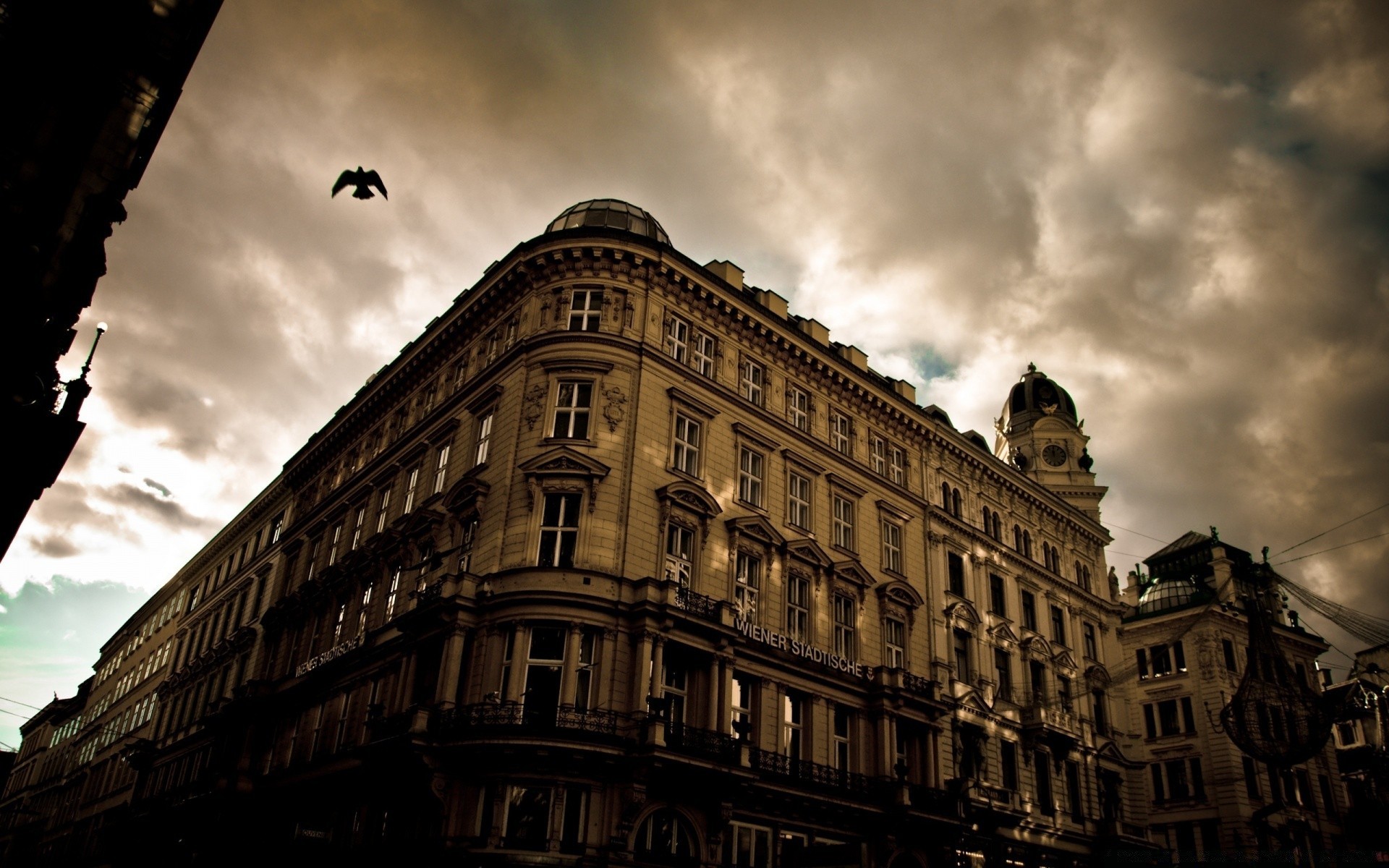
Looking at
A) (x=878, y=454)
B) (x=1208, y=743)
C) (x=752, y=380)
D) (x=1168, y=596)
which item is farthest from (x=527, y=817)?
(x=1168, y=596)

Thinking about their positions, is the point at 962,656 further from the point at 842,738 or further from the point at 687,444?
the point at 687,444

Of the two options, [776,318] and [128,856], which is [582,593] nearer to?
[776,318]

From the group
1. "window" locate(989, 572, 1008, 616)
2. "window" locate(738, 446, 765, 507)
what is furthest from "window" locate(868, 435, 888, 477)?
"window" locate(989, 572, 1008, 616)

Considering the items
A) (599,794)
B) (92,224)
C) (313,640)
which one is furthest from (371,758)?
(92,224)

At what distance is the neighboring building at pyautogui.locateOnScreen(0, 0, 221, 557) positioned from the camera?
16.5 m

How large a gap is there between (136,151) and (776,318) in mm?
24927

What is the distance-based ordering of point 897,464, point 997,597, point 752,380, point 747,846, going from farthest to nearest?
1. point 997,597
2. point 897,464
3. point 752,380
4. point 747,846

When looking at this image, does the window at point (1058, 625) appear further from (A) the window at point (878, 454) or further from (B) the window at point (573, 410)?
(B) the window at point (573, 410)

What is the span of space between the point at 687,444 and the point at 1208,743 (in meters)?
41.4

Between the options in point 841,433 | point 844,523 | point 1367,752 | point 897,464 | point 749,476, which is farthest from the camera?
point 1367,752

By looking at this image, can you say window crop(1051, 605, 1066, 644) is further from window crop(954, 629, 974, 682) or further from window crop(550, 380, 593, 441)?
window crop(550, 380, 593, 441)

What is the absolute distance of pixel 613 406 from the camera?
3353 cm

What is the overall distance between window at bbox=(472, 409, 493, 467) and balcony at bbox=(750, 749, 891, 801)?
1415 centimetres

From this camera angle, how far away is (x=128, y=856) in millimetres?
49969
